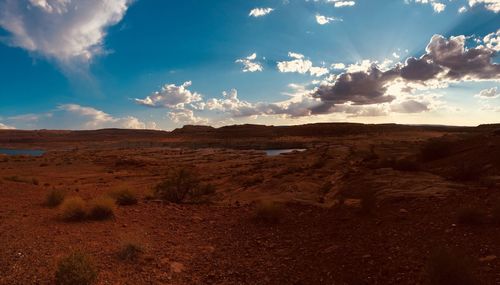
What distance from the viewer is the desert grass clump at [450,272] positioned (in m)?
4.76

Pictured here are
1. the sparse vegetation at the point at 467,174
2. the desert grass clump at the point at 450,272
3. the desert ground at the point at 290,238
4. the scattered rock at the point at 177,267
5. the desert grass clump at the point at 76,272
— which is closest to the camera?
the desert grass clump at the point at 450,272

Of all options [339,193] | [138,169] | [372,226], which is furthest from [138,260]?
A: [138,169]

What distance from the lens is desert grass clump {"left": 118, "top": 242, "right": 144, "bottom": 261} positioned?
733cm

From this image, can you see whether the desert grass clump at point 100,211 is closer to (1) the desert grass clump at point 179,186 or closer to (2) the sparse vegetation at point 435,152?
(1) the desert grass clump at point 179,186

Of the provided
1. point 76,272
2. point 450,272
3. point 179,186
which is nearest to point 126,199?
point 179,186

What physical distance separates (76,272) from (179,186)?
9478 mm

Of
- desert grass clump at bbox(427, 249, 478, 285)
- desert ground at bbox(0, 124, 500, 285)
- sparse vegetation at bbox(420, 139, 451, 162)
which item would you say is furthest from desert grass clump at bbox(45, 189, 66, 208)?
sparse vegetation at bbox(420, 139, 451, 162)

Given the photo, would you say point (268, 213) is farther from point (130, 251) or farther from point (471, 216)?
point (471, 216)

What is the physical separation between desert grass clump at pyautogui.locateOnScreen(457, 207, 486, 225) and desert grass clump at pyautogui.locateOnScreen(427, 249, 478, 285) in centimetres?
295

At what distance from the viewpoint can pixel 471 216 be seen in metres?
7.49

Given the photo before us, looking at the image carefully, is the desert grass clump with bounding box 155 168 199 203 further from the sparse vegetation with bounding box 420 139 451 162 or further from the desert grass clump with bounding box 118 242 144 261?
the sparse vegetation with bounding box 420 139 451 162

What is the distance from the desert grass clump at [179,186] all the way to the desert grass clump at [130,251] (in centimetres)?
712

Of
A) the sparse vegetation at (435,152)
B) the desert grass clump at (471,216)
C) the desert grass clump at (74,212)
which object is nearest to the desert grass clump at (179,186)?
the desert grass clump at (74,212)

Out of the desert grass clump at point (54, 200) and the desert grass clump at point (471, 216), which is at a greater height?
the desert grass clump at point (471, 216)
